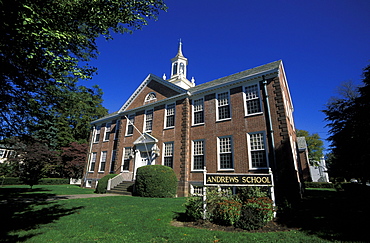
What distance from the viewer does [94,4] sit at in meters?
6.96

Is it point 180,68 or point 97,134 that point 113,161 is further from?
point 180,68

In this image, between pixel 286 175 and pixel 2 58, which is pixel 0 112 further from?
pixel 286 175

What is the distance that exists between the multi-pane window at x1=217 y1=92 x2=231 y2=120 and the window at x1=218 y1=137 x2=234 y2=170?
73.4 inches

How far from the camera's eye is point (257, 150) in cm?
1306

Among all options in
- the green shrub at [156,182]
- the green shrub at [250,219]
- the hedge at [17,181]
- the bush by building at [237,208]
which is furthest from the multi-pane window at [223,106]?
the hedge at [17,181]

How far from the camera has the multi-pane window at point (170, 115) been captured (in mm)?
18130

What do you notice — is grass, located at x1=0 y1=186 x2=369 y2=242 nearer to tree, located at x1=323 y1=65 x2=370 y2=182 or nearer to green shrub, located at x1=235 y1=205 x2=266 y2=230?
green shrub, located at x1=235 y1=205 x2=266 y2=230

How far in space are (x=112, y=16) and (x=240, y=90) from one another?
10.5 meters

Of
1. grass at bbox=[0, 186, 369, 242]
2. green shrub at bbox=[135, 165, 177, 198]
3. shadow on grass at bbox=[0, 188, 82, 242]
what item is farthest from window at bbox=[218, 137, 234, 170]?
shadow on grass at bbox=[0, 188, 82, 242]

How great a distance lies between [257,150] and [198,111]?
614 centimetres

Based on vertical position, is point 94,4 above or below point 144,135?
above

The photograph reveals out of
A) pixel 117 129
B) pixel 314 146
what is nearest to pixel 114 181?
pixel 117 129

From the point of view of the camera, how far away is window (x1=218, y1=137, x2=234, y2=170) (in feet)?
46.3

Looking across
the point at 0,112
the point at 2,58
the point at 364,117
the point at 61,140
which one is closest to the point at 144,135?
the point at 0,112
